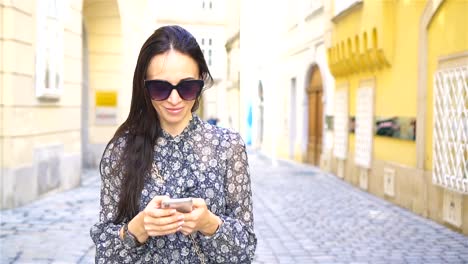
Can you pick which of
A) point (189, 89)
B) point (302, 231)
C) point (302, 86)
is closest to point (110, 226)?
point (189, 89)

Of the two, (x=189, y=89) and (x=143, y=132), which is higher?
(x=189, y=89)

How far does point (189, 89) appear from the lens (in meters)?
1.76

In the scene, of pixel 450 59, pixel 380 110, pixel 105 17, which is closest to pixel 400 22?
pixel 380 110

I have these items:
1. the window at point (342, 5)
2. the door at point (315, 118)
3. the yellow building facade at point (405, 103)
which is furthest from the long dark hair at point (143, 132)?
the door at point (315, 118)

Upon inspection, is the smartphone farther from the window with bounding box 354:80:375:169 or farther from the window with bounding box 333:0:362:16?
the window with bounding box 333:0:362:16

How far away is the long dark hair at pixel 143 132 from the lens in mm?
1769

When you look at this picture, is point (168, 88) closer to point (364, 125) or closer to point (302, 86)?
point (364, 125)

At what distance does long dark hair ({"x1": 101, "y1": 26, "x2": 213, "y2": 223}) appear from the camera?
177 cm

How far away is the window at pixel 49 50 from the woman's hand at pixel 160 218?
8362mm

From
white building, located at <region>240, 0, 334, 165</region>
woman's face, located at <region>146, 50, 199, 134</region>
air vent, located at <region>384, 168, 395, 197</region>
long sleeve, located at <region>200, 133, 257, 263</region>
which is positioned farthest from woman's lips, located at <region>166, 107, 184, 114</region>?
white building, located at <region>240, 0, 334, 165</region>

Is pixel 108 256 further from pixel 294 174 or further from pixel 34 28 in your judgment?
pixel 294 174

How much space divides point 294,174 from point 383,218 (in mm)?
6647

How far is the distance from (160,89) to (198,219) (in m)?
0.40

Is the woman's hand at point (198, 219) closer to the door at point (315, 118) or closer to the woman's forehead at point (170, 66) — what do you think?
the woman's forehead at point (170, 66)
